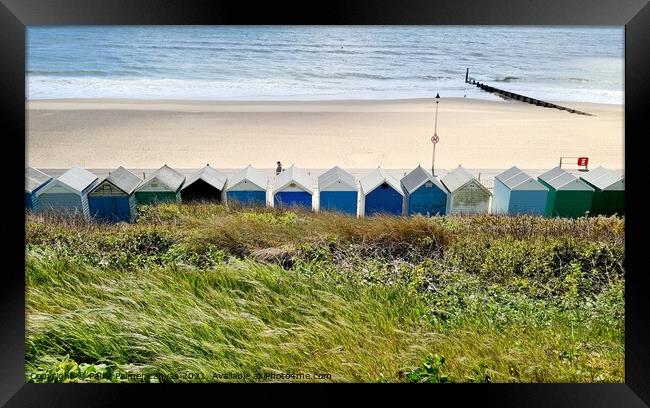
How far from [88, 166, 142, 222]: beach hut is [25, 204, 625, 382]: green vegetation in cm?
23

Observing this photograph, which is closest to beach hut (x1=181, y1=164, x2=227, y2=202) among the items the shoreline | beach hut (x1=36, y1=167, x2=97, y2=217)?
beach hut (x1=36, y1=167, x2=97, y2=217)

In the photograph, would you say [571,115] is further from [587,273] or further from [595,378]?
[595,378]

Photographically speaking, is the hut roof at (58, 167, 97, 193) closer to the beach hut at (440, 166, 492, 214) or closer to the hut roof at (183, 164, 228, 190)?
the hut roof at (183, 164, 228, 190)

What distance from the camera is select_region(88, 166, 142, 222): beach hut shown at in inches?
159

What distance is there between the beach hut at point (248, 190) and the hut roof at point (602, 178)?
267cm

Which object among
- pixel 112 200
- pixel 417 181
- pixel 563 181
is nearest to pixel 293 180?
pixel 417 181

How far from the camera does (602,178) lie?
411cm

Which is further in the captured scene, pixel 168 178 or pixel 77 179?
pixel 168 178

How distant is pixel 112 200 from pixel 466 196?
2898 mm

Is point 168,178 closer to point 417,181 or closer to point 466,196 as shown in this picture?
point 417,181
